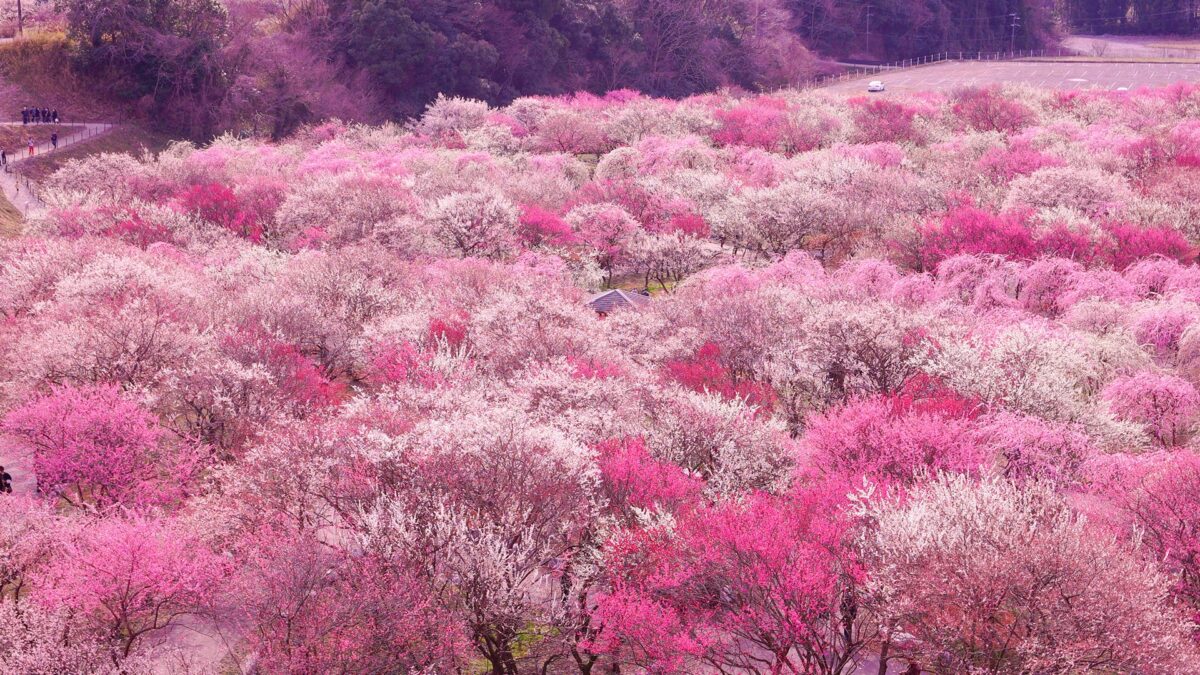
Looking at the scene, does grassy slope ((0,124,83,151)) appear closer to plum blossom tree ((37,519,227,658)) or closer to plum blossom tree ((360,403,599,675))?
plum blossom tree ((37,519,227,658))

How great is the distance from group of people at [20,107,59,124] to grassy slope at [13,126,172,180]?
3287 millimetres

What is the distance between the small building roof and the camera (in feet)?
113

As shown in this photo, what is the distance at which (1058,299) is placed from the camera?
105ft

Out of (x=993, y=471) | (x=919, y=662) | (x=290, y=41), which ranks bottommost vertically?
(x=919, y=662)

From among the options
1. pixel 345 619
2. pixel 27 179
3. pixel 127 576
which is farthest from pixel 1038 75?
pixel 127 576

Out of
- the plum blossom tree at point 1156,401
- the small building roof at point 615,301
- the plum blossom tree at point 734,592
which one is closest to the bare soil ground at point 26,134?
the small building roof at point 615,301

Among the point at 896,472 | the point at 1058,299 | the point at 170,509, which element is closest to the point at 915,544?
the point at 896,472

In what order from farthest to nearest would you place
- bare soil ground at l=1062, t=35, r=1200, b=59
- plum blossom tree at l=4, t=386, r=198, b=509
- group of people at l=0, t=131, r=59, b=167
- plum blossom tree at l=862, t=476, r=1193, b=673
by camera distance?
bare soil ground at l=1062, t=35, r=1200, b=59
group of people at l=0, t=131, r=59, b=167
plum blossom tree at l=4, t=386, r=198, b=509
plum blossom tree at l=862, t=476, r=1193, b=673

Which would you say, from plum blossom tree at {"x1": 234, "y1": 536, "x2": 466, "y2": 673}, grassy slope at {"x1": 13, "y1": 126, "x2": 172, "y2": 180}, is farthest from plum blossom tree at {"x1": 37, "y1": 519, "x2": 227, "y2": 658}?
grassy slope at {"x1": 13, "y1": 126, "x2": 172, "y2": 180}

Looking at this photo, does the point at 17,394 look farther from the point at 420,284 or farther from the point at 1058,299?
the point at 1058,299

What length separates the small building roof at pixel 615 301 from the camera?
3456cm

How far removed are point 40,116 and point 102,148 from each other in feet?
16.4

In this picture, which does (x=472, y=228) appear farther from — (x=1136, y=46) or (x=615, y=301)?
(x=1136, y=46)

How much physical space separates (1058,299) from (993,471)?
14.8 metres
